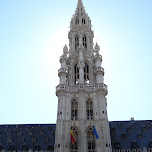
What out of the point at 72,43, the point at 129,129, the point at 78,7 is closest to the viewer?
the point at 129,129

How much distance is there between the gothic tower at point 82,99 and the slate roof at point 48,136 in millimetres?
5361

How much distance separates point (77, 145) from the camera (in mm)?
45312

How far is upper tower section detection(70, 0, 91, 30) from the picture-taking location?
222 ft

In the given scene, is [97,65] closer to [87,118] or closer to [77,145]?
[87,118]

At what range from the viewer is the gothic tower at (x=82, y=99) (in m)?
45.1

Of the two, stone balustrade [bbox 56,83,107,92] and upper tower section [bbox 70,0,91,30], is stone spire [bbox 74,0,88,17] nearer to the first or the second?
upper tower section [bbox 70,0,91,30]

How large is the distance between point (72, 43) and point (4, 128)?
97.9ft

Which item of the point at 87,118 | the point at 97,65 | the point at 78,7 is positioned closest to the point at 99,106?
the point at 87,118

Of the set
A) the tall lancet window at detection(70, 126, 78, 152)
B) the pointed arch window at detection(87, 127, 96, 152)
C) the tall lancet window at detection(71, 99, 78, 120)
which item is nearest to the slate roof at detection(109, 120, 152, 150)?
the pointed arch window at detection(87, 127, 96, 152)

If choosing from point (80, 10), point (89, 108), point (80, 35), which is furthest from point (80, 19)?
point (89, 108)

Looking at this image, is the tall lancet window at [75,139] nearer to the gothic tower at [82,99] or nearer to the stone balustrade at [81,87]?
the gothic tower at [82,99]

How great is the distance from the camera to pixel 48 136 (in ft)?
172

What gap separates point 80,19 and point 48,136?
37003 millimetres

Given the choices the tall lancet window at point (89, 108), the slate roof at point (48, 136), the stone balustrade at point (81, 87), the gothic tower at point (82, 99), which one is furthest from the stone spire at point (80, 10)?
the slate roof at point (48, 136)
